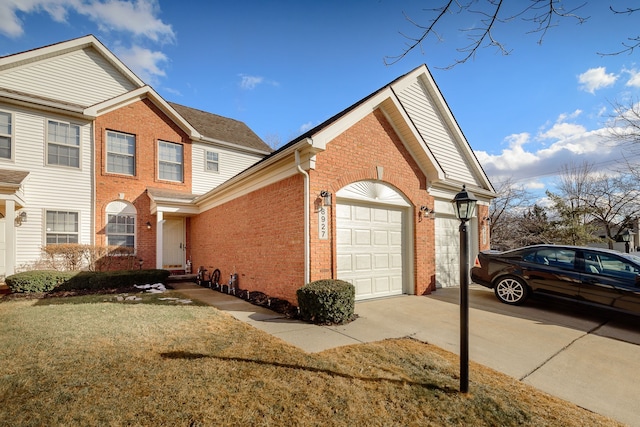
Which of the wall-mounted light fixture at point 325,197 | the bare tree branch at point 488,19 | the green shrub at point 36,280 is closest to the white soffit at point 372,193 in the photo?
the wall-mounted light fixture at point 325,197

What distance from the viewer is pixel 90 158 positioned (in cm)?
1231

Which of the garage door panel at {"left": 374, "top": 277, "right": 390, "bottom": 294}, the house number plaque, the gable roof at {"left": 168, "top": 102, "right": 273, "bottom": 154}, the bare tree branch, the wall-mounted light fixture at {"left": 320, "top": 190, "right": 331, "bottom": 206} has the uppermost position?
the gable roof at {"left": 168, "top": 102, "right": 273, "bottom": 154}

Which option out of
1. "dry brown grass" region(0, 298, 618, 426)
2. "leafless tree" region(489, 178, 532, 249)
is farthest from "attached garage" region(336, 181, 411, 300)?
"leafless tree" region(489, 178, 532, 249)

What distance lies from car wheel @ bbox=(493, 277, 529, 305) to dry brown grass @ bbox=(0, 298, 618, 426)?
4099mm

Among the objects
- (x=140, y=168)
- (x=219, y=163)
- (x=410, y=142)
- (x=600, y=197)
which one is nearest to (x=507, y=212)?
(x=600, y=197)

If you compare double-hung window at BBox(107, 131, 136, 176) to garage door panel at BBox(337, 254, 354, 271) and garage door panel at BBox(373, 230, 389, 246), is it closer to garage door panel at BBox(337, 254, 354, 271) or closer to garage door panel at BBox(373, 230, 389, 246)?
garage door panel at BBox(337, 254, 354, 271)

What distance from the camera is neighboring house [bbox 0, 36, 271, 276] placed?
11.0m

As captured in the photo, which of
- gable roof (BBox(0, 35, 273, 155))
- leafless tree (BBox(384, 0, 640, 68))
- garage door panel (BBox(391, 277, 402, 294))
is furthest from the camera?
gable roof (BBox(0, 35, 273, 155))

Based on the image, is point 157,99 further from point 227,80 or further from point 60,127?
point 227,80

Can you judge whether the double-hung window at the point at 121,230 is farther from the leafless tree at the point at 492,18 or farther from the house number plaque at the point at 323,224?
the leafless tree at the point at 492,18

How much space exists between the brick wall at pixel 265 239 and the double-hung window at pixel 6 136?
25.0 ft

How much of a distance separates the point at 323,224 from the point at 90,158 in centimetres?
1131

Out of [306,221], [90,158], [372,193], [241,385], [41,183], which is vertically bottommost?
[241,385]

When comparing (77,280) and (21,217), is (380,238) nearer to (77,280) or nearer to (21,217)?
(77,280)
